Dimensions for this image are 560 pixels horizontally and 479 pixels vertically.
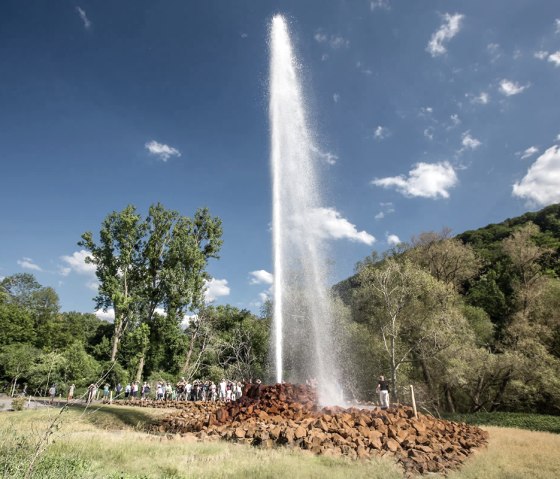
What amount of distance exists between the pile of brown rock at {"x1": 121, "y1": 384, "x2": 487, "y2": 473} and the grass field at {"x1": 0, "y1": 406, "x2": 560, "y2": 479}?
704mm

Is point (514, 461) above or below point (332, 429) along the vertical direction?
below

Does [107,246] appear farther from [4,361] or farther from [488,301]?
[488,301]

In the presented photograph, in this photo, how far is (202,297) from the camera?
3944cm

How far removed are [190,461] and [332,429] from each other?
16.1 feet

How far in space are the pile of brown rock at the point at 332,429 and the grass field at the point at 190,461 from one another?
70 cm

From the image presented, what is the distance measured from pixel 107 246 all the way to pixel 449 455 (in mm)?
34662

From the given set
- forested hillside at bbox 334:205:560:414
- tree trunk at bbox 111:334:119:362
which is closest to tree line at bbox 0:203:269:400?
tree trunk at bbox 111:334:119:362

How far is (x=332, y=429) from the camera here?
1184cm

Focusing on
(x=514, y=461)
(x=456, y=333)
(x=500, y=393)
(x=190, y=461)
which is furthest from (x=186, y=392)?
(x=500, y=393)

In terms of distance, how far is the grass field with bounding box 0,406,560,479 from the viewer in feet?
22.7

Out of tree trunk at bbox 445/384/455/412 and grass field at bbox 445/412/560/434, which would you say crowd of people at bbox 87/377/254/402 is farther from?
tree trunk at bbox 445/384/455/412

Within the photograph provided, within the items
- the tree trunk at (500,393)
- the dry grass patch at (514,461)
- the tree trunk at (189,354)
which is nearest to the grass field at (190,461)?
the dry grass patch at (514,461)

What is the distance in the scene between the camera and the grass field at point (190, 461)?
22.7ft

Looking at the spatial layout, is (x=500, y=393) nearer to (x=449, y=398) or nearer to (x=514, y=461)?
(x=449, y=398)
